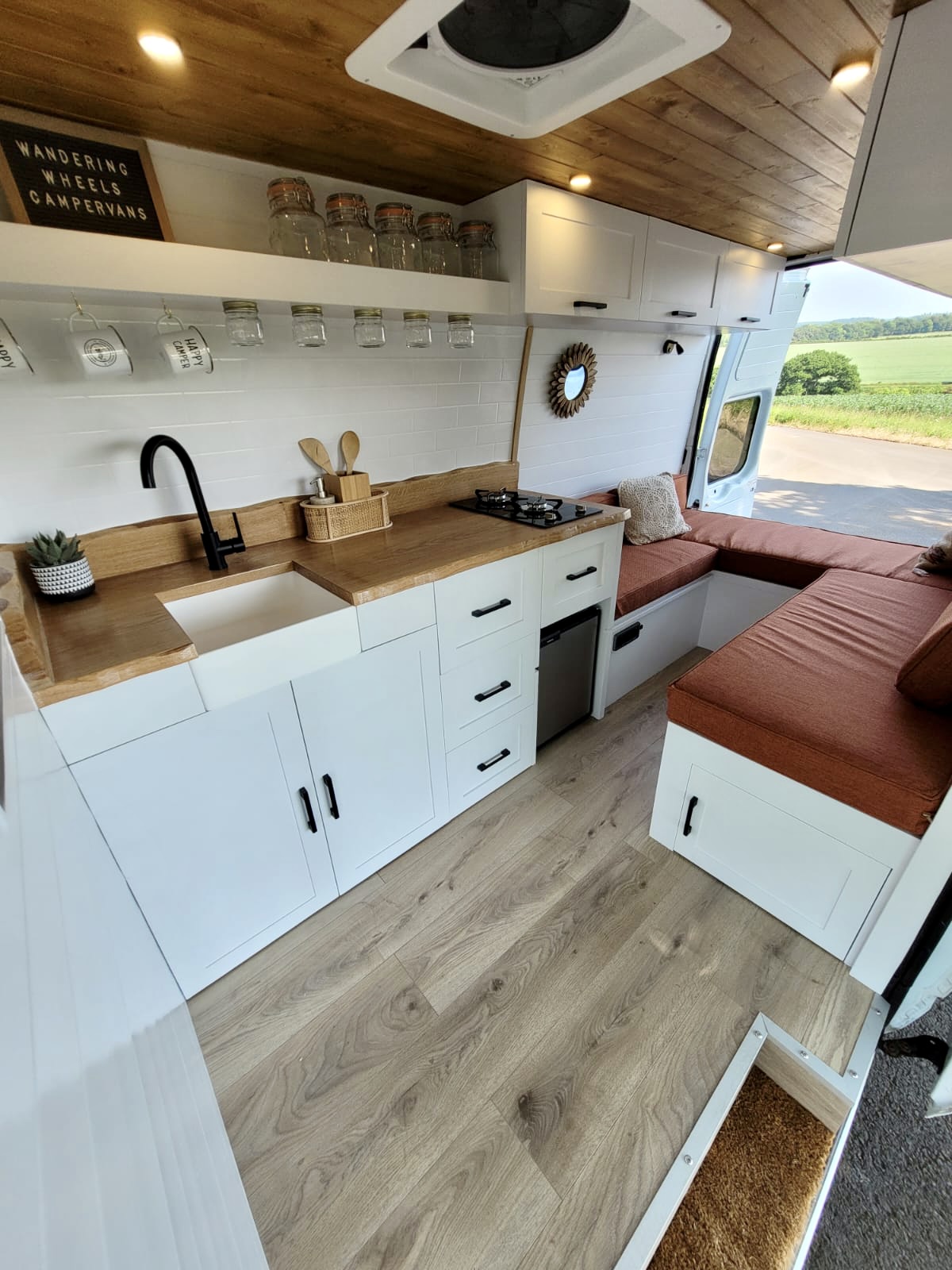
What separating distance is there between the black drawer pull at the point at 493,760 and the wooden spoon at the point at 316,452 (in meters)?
1.20

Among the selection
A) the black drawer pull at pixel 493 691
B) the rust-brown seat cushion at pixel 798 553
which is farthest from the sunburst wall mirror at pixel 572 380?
the black drawer pull at pixel 493 691

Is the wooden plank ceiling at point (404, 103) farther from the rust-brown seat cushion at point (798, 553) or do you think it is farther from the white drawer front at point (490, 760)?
the white drawer front at point (490, 760)

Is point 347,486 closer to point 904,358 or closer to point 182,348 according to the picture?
point 182,348

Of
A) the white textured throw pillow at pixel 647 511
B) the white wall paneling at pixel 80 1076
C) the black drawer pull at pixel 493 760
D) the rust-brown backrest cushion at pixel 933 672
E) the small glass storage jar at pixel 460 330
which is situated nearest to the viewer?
the white wall paneling at pixel 80 1076

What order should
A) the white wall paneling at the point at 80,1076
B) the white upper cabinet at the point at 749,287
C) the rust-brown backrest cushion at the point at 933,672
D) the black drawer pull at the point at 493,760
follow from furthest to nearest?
the white upper cabinet at the point at 749,287, the black drawer pull at the point at 493,760, the rust-brown backrest cushion at the point at 933,672, the white wall paneling at the point at 80,1076

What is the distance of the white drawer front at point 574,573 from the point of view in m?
1.80

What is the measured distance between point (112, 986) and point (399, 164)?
6.70 feet

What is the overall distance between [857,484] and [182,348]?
12.7 feet

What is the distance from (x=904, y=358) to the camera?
2.81m

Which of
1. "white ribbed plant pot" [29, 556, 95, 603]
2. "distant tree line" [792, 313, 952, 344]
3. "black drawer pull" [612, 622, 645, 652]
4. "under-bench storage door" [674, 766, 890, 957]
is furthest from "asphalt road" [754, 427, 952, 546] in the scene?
"white ribbed plant pot" [29, 556, 95, 603]

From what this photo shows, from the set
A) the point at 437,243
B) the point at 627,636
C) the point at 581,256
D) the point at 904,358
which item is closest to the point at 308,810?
the point at 627,636

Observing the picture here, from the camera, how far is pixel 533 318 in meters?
1.92

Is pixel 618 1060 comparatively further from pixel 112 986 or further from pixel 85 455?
pixel 85 455

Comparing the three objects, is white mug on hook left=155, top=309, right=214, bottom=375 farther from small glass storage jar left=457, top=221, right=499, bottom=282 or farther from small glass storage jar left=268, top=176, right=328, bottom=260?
small glass storage jar left=457, top=221, right=499, bottom=282
